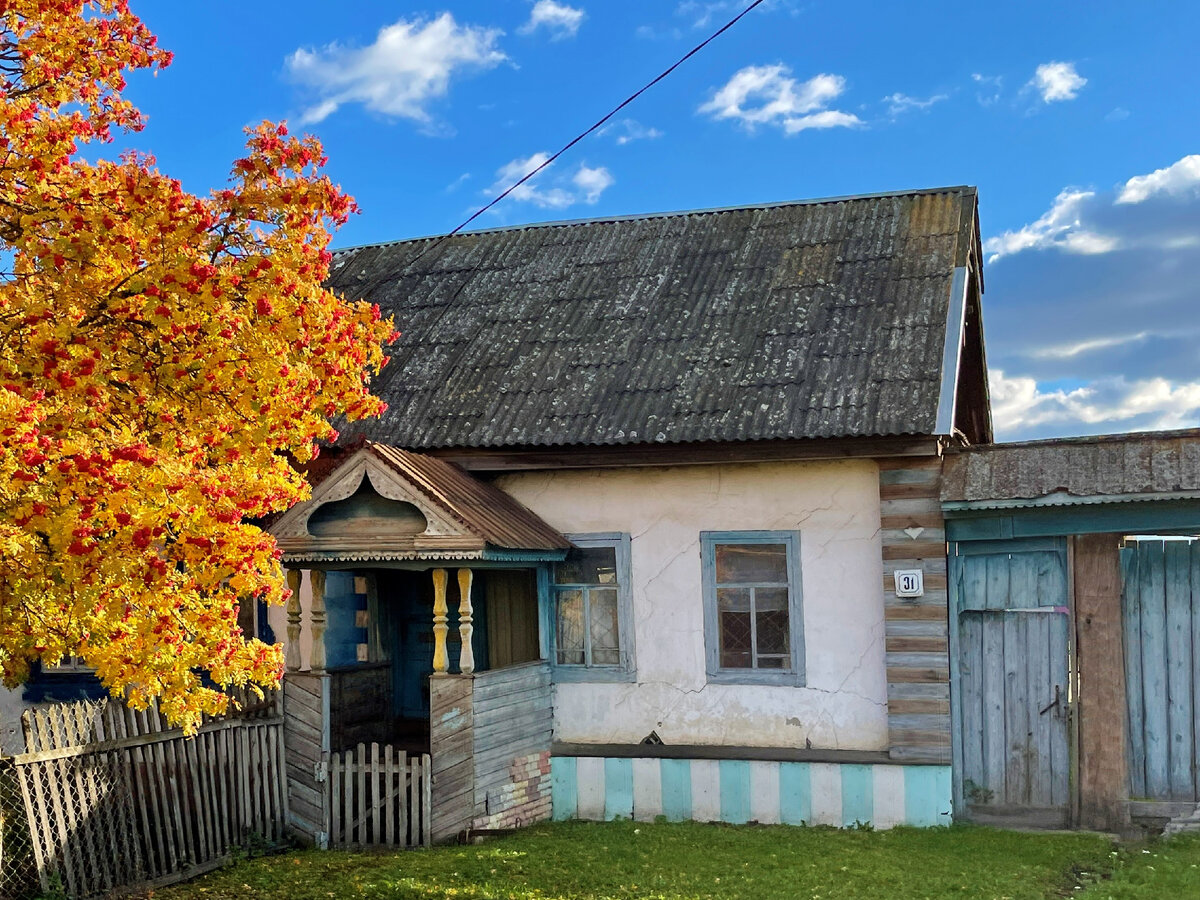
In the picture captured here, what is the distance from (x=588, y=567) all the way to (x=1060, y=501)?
4121 millimetres

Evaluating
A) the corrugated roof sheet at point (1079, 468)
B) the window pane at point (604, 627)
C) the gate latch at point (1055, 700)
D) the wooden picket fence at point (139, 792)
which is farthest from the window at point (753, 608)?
the wooden picket fence at point (139, 792)

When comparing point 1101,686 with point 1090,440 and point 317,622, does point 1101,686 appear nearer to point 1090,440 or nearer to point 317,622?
point 1090,440

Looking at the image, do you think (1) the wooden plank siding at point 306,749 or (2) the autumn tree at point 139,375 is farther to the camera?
(1) the wooden plank siding at point 306,749

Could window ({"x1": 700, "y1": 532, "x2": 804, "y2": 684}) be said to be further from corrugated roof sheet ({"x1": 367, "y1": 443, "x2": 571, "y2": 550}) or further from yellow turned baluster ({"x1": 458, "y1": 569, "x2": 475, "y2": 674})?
yellow turned baluster ({"x1": 458, "y1": 569, "x2": 475, "y2": 674})

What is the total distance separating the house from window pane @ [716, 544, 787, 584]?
0.02 m

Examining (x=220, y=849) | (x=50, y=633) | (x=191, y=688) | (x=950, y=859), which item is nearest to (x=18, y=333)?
(x=50, y=633)

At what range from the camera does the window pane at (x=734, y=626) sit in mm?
10766

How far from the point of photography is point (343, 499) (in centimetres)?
1027

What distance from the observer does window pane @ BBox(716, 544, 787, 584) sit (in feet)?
35.1

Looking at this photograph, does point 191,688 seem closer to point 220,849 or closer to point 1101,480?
point 220,849

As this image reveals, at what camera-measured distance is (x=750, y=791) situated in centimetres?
1057

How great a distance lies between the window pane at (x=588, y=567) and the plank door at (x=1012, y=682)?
3.00 m

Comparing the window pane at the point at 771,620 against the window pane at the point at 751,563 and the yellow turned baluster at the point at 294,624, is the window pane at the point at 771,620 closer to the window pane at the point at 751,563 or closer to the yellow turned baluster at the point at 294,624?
the window pane at the point at 751,563

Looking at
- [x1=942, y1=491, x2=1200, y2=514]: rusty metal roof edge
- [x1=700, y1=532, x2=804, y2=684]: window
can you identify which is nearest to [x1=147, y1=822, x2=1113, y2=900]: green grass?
[x1=700, y1=532, x2=804, y2=684]: window
